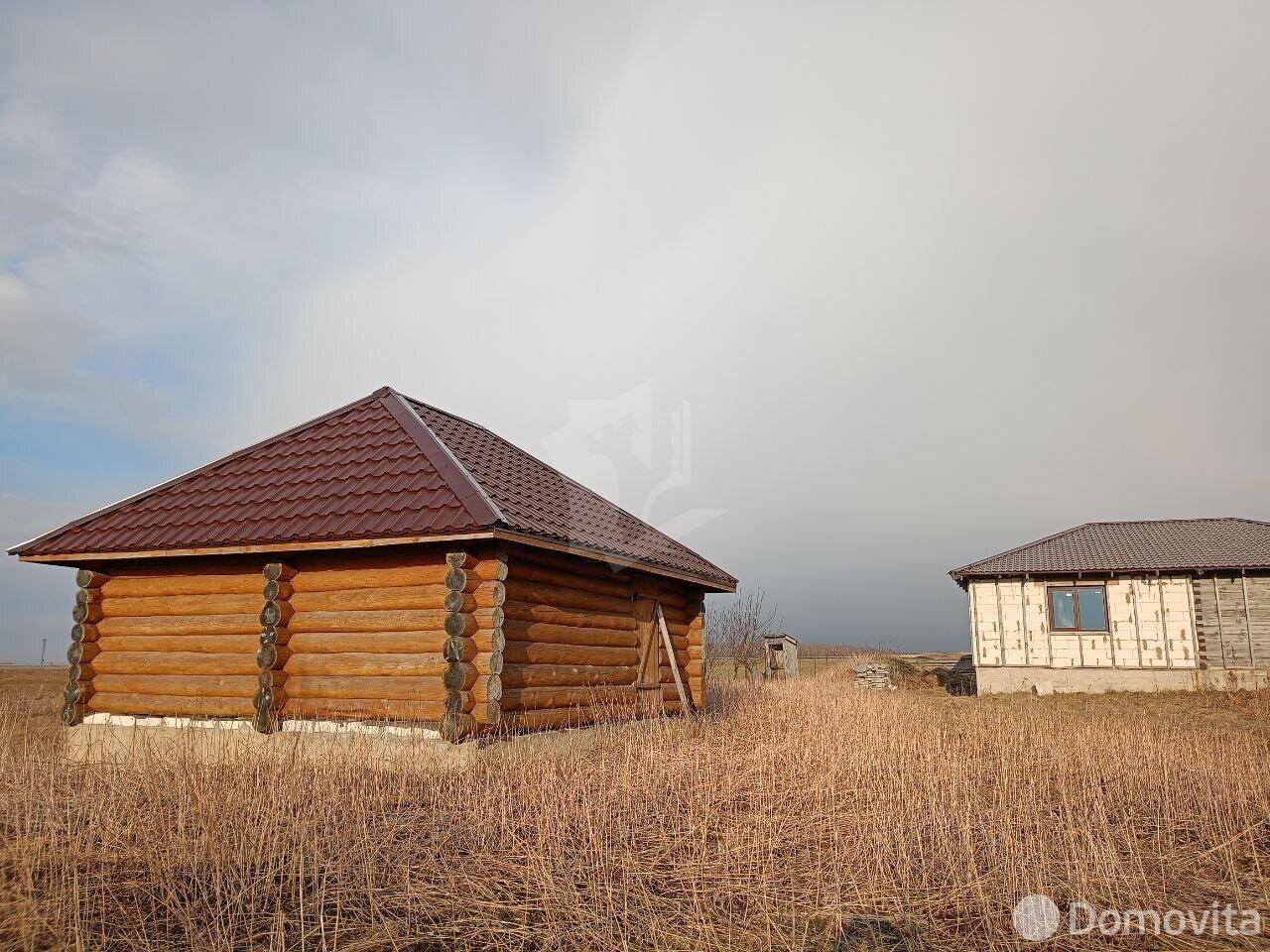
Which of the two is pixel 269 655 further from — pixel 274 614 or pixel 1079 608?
pixel 1079 608

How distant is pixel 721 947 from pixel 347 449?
8.90m

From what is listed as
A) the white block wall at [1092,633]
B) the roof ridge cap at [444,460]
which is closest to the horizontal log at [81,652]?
the roof ridge cap at [444,460]

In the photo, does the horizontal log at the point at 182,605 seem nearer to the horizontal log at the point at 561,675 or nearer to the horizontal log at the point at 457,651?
the horizontal log at the point at 457,651

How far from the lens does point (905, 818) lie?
674cm

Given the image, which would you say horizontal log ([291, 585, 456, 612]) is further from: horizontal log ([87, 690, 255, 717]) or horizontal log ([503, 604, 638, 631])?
horizontal log ([87, 690, 255, 717])

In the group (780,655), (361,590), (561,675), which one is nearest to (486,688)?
(561,675)

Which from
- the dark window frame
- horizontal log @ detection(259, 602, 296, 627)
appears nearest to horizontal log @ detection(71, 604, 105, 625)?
horizontal log @ detection(259, 602, 296, 627)

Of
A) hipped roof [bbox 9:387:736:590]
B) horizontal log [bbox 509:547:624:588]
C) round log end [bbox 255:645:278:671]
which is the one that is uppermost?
hipped roof [bbox 9:387:736:590]

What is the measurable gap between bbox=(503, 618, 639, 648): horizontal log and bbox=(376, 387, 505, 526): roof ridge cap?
1402mm

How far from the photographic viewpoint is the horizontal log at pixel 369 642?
8.86 metres

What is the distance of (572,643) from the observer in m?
10.4

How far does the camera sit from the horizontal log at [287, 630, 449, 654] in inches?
349

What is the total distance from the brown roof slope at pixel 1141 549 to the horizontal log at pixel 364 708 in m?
17.5

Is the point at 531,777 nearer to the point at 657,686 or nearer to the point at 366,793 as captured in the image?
the point at 366,793
